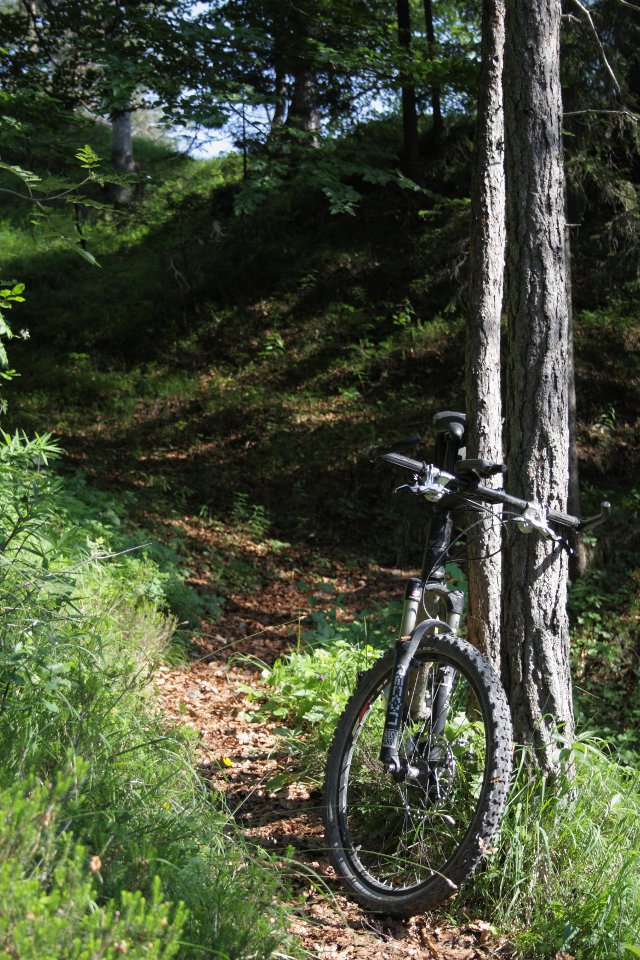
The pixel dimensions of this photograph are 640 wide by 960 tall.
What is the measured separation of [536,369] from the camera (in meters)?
3.37

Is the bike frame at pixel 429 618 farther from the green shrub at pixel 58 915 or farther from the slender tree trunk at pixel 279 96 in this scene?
the slender tree trunk at pixel 279 96

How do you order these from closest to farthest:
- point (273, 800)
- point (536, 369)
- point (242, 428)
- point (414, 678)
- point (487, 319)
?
point (414, 678) → point (536, 369) → point (273, 800) → point (487, 319) → point (242, 428)

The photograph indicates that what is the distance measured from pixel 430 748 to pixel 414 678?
11.1 inches

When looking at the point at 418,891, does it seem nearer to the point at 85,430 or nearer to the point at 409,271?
the point at 85,430

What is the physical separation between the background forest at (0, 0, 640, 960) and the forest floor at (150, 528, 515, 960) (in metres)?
0.09

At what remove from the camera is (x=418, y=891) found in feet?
9.07

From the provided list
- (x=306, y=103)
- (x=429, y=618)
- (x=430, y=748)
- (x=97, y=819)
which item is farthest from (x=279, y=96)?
(x=97, y=819)

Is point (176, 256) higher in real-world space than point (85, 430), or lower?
higher

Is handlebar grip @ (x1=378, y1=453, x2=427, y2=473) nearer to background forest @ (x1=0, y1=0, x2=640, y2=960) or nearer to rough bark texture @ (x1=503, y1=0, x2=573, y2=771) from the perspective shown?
rough bark texture @ (x1=503, y1=0, x2=573, y2=771)

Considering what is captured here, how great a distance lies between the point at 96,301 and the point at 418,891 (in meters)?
15.0

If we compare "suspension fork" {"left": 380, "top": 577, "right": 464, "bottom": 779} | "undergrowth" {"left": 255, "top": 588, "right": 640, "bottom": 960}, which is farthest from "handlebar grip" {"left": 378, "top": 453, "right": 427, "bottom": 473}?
"undergrowth" {"left": 255, "top": 588, "right": 640, "bottom": 960}

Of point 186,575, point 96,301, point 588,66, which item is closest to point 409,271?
point 588,66

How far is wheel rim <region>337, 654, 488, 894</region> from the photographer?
2959mm

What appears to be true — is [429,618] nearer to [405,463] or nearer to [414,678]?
[414,678]
